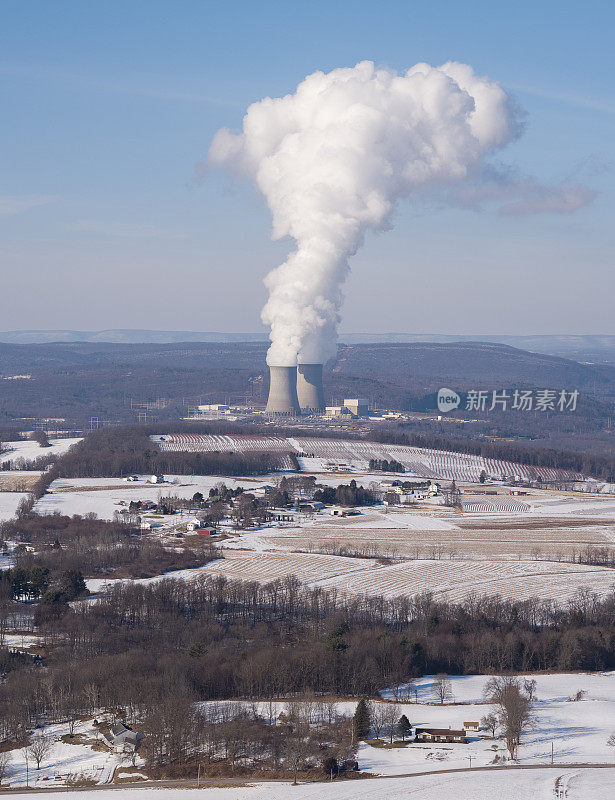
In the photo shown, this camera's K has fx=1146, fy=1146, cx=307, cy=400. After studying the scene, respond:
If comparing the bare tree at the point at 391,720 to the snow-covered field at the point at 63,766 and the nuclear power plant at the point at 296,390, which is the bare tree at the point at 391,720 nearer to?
the snow-covered field at the point at 63,766

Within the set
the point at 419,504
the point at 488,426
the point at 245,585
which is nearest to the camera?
the point at 245,585

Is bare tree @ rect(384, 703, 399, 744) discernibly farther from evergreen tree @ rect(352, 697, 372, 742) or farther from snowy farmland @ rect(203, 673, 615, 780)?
evergreen tree @ rect(352, 697, 372, 742)

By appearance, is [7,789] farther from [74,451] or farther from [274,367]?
[274,367]

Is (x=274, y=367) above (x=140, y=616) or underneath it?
above

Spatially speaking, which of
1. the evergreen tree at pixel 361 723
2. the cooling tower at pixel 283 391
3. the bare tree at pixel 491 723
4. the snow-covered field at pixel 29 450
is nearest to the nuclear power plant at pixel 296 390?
the cooling tower at pixel 283 391

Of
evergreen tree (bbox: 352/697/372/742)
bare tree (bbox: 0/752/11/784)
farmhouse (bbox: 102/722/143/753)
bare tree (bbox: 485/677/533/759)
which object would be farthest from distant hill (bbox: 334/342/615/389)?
bare tree (bbox: 0/752/11/784)

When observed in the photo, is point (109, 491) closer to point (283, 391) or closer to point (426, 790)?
point (283, 391)

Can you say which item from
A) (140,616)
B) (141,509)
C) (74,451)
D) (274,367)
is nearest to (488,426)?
(274,367)
